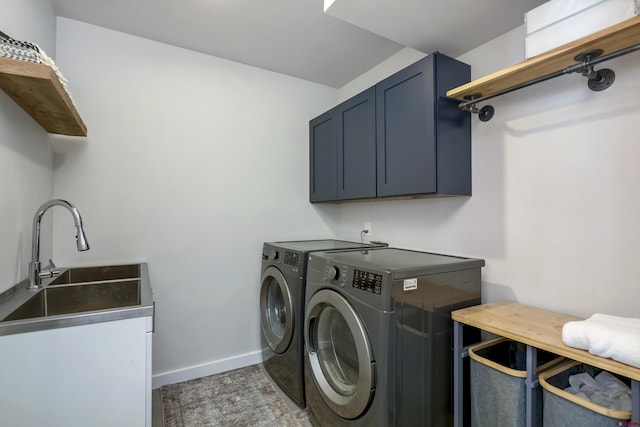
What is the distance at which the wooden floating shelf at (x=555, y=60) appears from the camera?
1.07 m

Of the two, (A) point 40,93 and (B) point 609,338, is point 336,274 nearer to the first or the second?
(B) point 609,338

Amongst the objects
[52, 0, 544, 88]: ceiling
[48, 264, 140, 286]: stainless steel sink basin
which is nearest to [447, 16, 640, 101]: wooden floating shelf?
[52, 0, 544, 88]: ceiling

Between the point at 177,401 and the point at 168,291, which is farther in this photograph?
the point at 168,291

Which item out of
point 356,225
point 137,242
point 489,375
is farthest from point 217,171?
point 489,375

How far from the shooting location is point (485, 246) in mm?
1820

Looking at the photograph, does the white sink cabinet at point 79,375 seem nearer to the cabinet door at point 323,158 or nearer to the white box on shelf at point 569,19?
the cabinet door at point 323,158

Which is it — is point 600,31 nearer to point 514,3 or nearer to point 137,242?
point 514,3

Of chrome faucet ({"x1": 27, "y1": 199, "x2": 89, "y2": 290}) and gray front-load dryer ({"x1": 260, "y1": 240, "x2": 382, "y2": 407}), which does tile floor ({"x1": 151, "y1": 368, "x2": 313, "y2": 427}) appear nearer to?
gray front-load dryer ({"x1": 260, "y1": 240, "x2": 382, "y2": 407})

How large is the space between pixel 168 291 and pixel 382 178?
1817 millimetres

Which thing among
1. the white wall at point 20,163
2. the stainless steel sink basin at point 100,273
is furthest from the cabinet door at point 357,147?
the white wall at point 20,163

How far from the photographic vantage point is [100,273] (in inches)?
Answer: 79.0

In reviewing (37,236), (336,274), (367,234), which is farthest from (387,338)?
(37,236)

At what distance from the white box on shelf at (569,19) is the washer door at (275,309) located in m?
1.89

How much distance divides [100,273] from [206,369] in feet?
3.61
